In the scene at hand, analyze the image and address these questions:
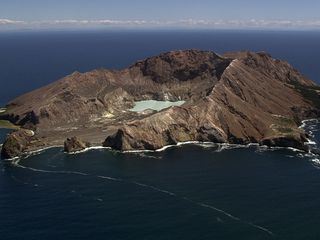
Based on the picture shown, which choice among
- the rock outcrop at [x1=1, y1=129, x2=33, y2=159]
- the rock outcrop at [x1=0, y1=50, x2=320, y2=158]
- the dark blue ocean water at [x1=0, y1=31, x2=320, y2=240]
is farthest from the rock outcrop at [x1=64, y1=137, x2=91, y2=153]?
the rock outcrop at [x1=1, y1=129, x2=33, y2=159]

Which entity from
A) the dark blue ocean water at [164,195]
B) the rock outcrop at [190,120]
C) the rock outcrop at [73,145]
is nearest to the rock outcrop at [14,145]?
the dark blue ocean water at [164,195]

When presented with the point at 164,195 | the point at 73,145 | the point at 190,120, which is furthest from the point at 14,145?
the point at 164,195

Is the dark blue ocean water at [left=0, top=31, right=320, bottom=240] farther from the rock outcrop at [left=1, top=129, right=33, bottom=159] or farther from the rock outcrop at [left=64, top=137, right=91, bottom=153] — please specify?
the rock outcrop at [left=1, top=129, right=33, bottom=159]

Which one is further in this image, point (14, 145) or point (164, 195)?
point (14, 145)

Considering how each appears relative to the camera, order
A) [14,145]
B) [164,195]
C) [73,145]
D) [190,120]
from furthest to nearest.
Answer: [190,120]
[73,145]
[14,145]
[164,195]

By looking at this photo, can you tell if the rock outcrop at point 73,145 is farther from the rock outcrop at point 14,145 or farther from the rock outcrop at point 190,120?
the rock outcrop at point 14,145

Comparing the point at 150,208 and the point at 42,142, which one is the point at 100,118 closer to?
the point at 42,142

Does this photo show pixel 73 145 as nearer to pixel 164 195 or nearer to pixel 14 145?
pixel 14 145

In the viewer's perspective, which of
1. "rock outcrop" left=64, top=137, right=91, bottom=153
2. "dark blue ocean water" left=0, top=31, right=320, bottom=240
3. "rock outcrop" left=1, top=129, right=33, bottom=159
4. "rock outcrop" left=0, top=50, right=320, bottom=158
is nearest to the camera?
"dark blue ocean water" left=0, top=31, right=320, bottom=240
